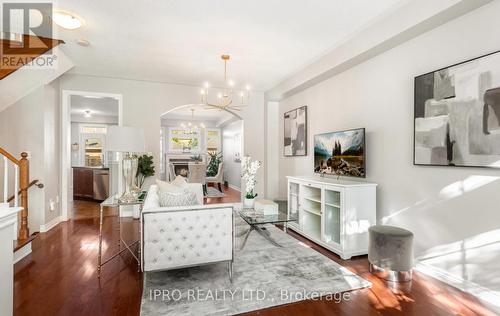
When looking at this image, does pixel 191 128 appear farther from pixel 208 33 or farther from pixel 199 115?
pixel 208 33

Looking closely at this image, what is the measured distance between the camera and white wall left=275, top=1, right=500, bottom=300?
7.11ft

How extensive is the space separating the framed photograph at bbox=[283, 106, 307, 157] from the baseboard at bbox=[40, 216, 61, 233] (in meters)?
4.61

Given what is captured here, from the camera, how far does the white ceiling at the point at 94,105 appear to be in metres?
6.20

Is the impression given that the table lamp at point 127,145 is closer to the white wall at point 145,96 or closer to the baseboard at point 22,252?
the baseboard at point 22,252

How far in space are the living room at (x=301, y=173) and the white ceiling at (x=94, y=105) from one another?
1.53 m

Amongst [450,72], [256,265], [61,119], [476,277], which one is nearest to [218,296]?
[256,265]

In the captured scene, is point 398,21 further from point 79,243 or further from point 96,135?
point 96,135

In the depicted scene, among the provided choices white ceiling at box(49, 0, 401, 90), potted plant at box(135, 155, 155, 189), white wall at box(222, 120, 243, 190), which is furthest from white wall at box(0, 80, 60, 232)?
white wall at box(222, 120, 243, 190)

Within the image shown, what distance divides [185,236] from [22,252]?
235cm

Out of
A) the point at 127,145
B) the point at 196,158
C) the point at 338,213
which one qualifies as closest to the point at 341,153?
the point at 338,213

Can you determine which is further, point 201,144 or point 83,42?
point 201,144

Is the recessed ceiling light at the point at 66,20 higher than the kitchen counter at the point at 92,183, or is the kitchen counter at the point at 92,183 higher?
the recessed ceiling light at the point at 66,20

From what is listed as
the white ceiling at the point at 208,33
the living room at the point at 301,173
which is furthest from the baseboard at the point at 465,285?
the white ceiling at the point at 208,33

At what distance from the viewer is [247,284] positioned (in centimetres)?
241
